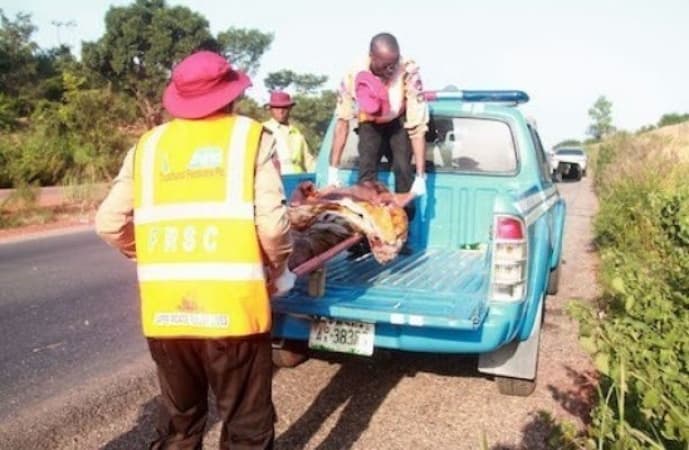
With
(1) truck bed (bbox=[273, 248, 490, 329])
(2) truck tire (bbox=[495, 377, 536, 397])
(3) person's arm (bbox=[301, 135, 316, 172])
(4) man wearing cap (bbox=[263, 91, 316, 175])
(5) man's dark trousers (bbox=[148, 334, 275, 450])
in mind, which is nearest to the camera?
(5) man's dark trousers (bbox=[148, 334, 275, 450])

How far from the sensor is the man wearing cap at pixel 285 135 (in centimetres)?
710

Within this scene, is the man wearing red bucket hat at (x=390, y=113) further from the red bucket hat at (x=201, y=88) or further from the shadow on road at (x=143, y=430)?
the red bucket hat at (x=201, y=88)

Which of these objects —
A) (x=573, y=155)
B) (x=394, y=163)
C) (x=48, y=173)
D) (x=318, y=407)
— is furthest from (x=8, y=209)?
(x=573, y=155)

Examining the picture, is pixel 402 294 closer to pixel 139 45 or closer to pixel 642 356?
pixel 642 356

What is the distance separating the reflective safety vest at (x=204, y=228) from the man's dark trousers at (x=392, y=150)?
310 cm

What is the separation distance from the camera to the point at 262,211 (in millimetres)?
2359

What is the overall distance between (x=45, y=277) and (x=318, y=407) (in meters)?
5.37

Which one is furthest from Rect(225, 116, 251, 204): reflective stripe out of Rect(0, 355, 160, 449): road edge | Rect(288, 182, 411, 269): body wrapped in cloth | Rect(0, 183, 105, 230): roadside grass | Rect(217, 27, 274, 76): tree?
Rect(217, 27, 274, 76): tree

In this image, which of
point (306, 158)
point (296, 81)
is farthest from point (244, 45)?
point (306, 158)

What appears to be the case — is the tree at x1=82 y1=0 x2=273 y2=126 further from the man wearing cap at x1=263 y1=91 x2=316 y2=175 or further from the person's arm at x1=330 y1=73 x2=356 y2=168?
the person's arm at x1=330 y1=73 x2=356 y2=168

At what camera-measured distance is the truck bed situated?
3.42m

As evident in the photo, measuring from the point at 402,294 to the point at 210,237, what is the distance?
1.77m

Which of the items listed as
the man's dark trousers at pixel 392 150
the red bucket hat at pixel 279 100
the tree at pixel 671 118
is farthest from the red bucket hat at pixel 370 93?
the tree at pixel 671 118

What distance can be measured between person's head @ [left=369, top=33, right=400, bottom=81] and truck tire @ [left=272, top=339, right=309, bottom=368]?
2.28 meters
